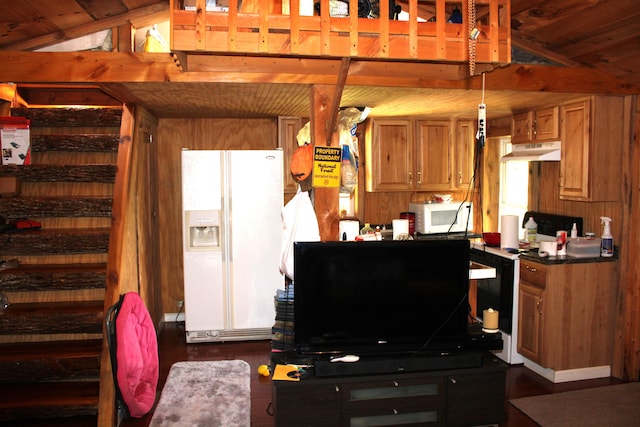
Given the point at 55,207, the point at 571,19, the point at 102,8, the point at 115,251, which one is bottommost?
the point at 115,251

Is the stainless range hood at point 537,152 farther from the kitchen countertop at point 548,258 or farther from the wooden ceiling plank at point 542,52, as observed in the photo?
the kitchen countertop at point 548,258

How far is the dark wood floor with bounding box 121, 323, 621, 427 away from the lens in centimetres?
Answer: 344

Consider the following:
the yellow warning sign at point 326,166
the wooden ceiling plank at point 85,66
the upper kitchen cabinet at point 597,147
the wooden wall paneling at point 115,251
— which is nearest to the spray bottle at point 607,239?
the upper kitchen cabinet at point 597,147

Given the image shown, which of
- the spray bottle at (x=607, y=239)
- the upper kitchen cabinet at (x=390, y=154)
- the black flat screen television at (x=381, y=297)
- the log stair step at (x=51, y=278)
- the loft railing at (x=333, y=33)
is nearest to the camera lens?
the loft railing at (x=333, y=33)

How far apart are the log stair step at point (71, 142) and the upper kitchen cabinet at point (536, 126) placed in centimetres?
340

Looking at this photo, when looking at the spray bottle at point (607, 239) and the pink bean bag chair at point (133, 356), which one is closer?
the pink bean bag chair at point (133, 356)

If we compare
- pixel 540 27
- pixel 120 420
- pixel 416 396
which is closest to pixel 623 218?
pixel 540 27

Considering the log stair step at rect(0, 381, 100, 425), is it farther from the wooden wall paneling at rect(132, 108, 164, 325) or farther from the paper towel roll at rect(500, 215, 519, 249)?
the paper towel roll at rect(500, 215, 519, 249)

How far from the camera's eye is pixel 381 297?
3.08 meters

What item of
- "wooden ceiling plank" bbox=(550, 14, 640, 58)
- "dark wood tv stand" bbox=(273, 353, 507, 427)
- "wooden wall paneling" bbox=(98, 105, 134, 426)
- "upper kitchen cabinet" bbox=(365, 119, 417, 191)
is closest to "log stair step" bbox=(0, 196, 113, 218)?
"wooden wall paneling" bbox=(98, 105, 134, 426)

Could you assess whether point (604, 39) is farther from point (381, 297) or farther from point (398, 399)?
point (398, 399)

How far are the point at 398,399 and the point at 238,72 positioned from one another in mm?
2204

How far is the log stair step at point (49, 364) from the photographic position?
3266mm

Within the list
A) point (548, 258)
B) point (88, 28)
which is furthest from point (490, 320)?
point (88, 28)
